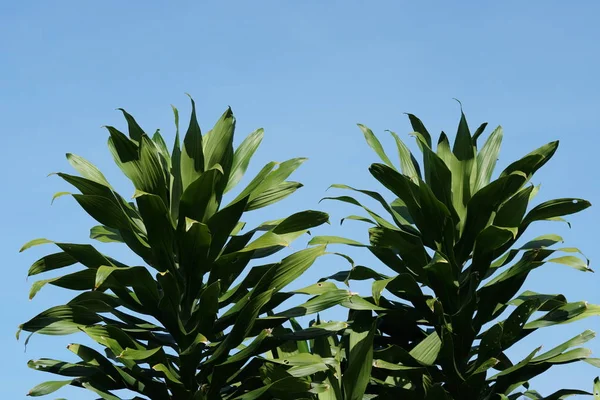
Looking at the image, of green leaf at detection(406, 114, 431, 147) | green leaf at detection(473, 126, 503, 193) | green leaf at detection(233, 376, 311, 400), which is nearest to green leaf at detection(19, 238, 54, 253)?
green leaf at detection(233, 376, 311, 400)

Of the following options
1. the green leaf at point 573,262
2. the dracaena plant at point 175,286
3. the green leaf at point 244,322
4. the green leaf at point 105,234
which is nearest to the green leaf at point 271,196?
the dracaena plant at point 175,286

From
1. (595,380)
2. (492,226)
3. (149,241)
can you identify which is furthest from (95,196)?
(595,380)

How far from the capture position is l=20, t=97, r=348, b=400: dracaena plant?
4.61 metres

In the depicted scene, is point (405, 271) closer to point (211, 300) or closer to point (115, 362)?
point (211, 300)

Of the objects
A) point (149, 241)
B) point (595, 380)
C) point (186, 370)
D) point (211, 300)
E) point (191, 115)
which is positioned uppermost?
point (191, 115)

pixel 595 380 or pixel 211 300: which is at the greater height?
pixel 211 300

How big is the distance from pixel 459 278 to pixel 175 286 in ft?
5.39

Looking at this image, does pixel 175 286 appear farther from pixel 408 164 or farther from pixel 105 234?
pixel 408 164

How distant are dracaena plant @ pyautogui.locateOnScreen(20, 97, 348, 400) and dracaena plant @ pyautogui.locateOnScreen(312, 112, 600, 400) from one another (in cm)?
48

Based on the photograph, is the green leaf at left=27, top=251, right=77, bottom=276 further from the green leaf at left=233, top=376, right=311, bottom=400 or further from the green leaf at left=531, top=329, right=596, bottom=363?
the green leaf at left=531, top=329, right=596, bottom=363

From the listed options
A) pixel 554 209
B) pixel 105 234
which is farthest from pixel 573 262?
pixel 105 234

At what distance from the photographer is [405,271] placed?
5.25 meters

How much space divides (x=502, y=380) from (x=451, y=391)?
285mm

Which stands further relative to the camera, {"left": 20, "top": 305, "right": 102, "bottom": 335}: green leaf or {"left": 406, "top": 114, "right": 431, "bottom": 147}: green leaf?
{"left": 406, "top": 114, "right": 431, "bottom": 147}: green leaf
